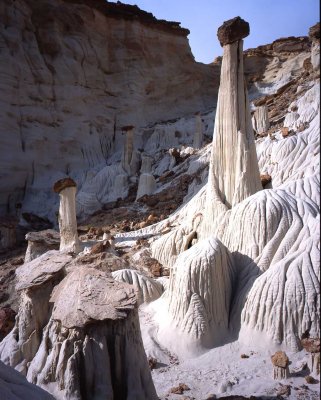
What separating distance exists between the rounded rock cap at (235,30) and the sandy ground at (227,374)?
213 inches

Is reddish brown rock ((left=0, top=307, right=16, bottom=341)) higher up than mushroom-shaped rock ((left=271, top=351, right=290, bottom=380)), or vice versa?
mushroom-shaped rock ((left=271, top=351, right=290, bottom=380))

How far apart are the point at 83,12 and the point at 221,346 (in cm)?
2338

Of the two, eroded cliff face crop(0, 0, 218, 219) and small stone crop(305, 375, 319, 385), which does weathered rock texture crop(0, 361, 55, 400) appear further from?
eroded cliff face crop(0, 0, 218, 219)

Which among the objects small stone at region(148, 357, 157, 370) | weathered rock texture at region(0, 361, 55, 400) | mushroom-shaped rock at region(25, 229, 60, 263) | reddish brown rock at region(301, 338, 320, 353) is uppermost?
mushroom-shaped rock at region(25, 229, 60, 263)

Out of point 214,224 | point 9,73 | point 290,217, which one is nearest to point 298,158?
point 214,224

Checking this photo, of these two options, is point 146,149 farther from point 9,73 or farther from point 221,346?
point 221,346

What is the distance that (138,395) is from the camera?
3797mm

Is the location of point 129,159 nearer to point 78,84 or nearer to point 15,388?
point 78,84

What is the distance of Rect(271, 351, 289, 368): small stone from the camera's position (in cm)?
420

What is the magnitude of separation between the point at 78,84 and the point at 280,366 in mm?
21235

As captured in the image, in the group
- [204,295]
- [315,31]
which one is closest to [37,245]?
[204,295]

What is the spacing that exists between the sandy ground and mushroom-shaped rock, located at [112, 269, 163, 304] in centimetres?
149

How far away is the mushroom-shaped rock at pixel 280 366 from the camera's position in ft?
13.7

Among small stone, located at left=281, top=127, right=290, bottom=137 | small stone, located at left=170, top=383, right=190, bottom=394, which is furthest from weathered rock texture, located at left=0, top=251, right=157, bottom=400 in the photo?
small stone, located at left=281, top=127, right=290, bottom=137
